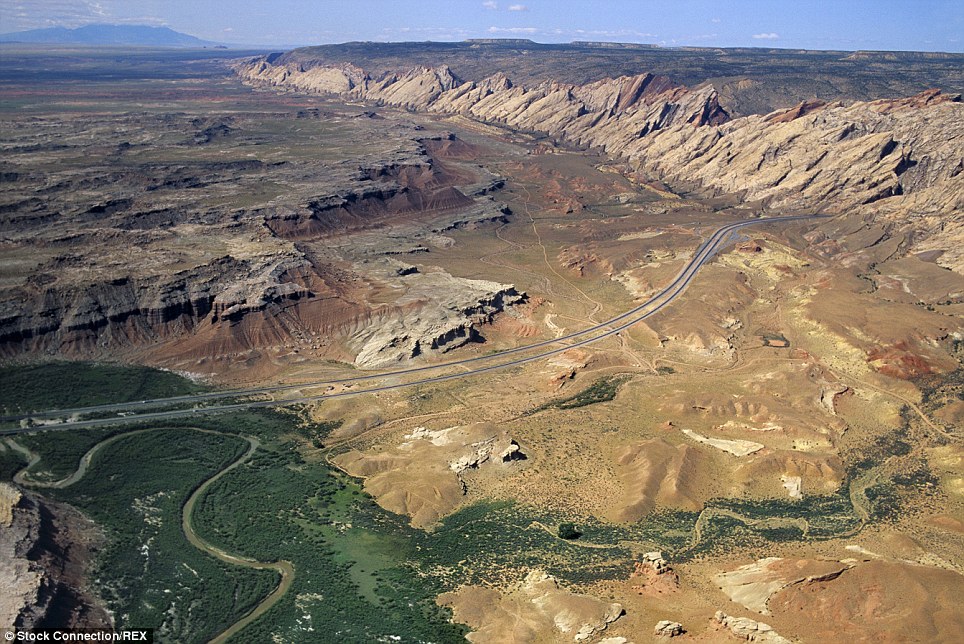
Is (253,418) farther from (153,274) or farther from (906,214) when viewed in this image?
(906,214)

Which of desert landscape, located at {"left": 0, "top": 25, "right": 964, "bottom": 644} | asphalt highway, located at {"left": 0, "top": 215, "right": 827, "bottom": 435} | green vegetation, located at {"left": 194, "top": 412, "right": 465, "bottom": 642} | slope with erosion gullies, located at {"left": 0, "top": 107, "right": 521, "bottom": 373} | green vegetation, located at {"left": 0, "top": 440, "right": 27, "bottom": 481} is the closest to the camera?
green vegetation, located at {"left": 194, "top": 412, "right": 465, "bottom": 642}

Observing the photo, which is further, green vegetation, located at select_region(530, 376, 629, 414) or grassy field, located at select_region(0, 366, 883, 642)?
green vegetation, located at select_region(530, 376, 629, 414)

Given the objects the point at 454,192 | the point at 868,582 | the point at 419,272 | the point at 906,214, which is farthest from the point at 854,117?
the point at 868,582

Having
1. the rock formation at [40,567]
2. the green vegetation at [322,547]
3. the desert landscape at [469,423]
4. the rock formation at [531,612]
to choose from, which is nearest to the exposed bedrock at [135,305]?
the desert landscape at [469,423]

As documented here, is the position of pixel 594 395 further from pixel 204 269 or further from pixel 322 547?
pixel 204 269

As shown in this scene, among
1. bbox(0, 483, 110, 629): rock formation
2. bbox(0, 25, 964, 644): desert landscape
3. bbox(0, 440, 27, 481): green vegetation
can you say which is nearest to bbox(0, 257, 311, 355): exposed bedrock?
bbox(0, 25, 964, 644): desert landscape

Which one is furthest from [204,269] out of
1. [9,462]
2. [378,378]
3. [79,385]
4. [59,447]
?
[9,462]

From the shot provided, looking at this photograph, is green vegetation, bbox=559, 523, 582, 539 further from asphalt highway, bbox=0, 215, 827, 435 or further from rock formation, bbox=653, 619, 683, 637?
asphalt highway, bbox=0, 215, 827, 435
